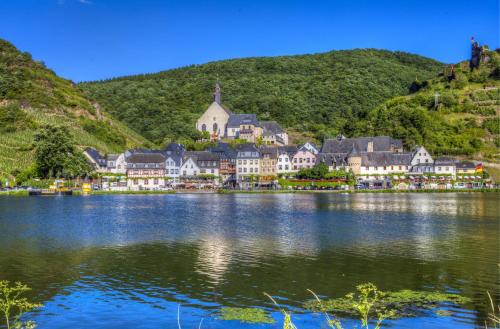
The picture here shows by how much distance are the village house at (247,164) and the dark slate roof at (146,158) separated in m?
16.3

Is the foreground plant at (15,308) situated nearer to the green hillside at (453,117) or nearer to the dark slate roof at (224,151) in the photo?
the dark slate roof at (224,151)

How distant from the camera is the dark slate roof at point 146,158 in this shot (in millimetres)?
113125

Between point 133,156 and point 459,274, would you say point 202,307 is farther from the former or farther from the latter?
point 133,156

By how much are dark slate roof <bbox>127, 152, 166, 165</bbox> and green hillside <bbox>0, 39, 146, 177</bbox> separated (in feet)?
62.6

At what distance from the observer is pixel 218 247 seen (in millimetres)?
32000

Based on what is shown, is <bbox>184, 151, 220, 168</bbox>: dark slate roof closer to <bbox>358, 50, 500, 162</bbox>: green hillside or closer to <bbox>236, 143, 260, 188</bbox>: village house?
<bbox>236, 143, 260, 188</bbox>: village house

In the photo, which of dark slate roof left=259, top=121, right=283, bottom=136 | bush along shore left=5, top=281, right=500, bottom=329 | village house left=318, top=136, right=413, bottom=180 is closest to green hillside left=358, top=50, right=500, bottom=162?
village house left=318, top=136, right=413, bottom=180

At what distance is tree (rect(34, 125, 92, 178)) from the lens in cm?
10200

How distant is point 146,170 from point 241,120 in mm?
30654

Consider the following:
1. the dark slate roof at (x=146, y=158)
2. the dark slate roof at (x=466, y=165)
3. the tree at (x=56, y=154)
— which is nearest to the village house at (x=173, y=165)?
the dark slate roof at (x=146, y=158)

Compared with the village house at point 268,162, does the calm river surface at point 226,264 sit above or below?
below

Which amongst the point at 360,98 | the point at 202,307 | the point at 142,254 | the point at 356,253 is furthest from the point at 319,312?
the point at 360,98

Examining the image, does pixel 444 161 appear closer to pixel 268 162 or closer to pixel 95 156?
pixel 268 162

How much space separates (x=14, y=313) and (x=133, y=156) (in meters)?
96.5
